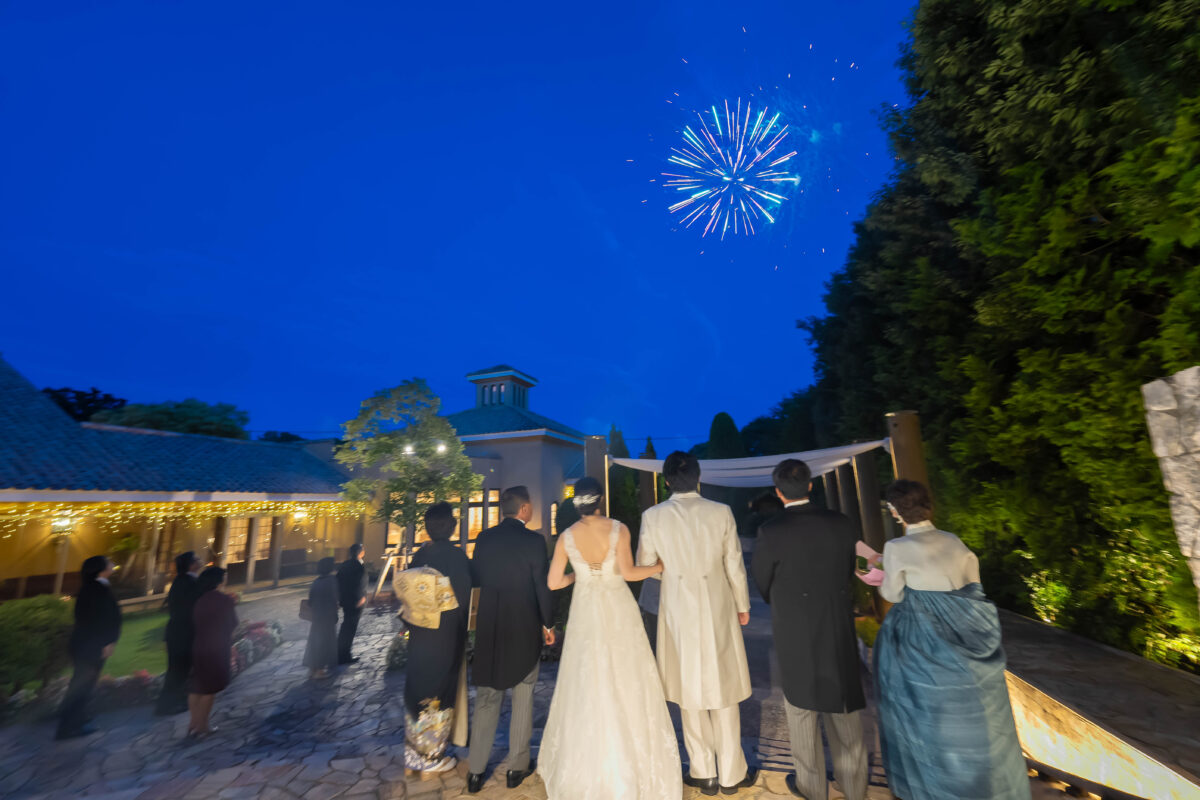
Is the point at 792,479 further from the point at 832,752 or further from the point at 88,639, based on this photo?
the point at 88,639

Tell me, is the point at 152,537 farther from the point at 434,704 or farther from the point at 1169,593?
the point at 1169,593

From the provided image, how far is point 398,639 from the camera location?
722cm

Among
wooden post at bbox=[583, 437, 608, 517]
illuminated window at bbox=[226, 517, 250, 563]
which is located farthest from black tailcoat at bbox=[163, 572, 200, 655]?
illuminated window at bbox=[226, 517, 250, 563]

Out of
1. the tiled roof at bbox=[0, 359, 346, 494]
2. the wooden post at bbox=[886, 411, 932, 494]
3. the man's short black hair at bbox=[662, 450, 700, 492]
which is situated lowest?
the man's short black hair at bbox=[662, 450, 700, 492]

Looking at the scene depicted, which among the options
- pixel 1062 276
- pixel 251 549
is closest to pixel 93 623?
pixel 1062 276

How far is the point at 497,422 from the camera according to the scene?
17.8 metres

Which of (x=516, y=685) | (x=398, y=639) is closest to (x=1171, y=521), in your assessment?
(x=516, y=685)

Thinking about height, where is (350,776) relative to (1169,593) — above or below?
below

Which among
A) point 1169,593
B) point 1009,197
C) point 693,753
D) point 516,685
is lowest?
point 693,753

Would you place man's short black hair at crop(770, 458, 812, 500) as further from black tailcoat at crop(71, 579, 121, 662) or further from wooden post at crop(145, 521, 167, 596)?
wooden post at crop(145, 521, 167, 596)

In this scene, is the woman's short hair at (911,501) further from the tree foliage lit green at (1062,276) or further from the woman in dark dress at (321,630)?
the woman in dark dress at (321,630)

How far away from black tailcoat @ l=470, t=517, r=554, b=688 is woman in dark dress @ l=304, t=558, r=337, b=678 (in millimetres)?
4561

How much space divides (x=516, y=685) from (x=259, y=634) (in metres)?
7.05

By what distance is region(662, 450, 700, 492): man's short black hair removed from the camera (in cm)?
335
